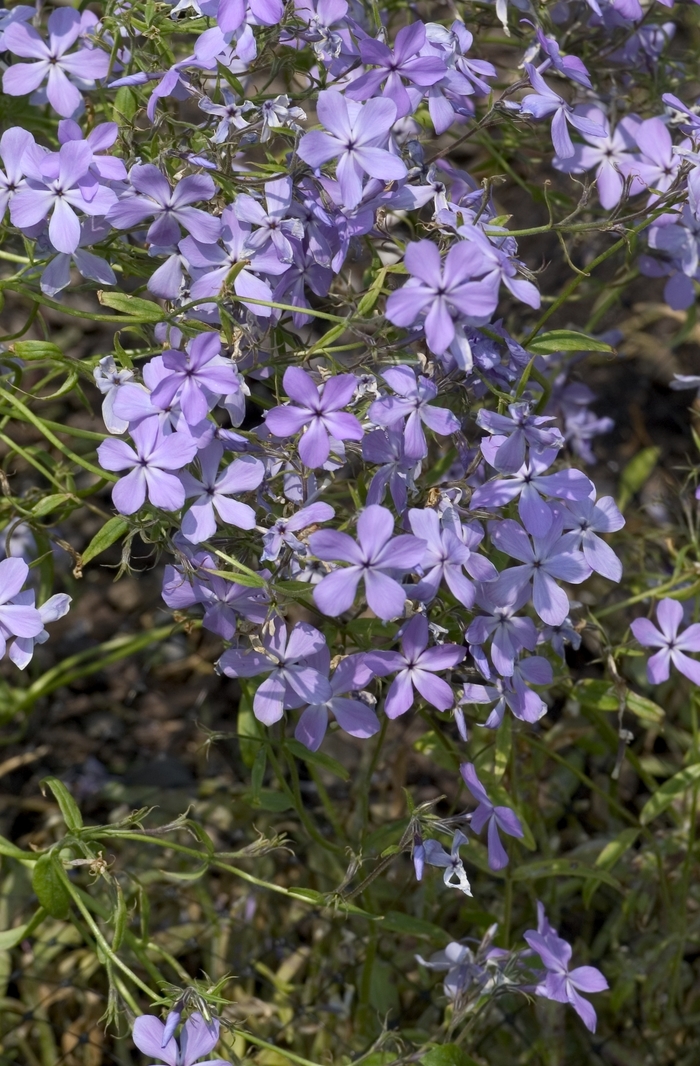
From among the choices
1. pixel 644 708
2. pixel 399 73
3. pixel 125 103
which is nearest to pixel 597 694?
pixel 644 708

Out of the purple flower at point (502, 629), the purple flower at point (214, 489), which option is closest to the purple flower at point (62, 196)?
the purple flower at point (214, 489)

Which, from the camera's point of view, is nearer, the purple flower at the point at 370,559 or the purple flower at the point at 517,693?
the purple flower at the point at 370,559

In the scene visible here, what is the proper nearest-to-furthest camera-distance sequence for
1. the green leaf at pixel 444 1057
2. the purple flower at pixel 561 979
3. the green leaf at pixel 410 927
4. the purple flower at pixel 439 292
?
the purple flower at pixel 439 292 → the green leaf at pixel 444 1057 → the purple flower at pixel 561 979 → the green leaf at pixel 410 927

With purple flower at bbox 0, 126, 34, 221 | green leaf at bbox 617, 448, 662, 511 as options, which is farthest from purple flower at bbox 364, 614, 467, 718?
green leaf at bbox 617, 448, 662, 511

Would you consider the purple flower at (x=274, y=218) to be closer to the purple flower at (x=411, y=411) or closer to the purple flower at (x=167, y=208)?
the purple flower at (x=167, y=208)

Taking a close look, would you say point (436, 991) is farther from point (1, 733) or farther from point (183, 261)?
point (183, 261)

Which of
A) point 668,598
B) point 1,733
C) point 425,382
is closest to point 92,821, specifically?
point 1,733
